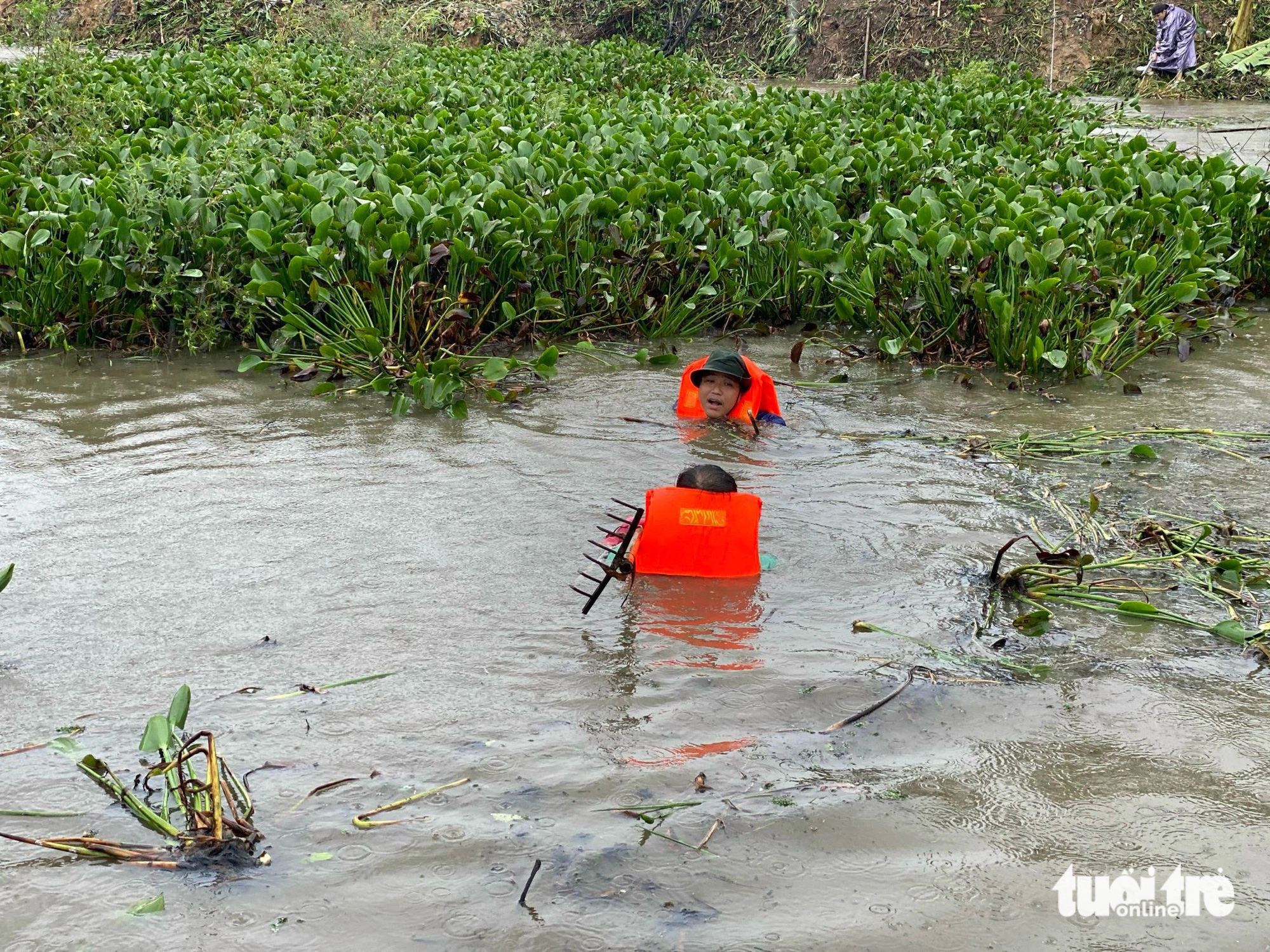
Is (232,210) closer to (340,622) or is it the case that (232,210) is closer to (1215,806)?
(340,622)

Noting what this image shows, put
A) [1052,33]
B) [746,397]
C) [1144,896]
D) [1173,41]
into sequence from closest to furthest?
[1144,896] → [746,397] → [1173,41] → [1052,33]

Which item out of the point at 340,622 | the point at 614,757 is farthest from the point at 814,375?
the point at 614,757

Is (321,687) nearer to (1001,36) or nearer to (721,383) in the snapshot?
(721,383)

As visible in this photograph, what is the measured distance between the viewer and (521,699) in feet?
11.4

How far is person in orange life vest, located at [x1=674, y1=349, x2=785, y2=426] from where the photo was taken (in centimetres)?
598

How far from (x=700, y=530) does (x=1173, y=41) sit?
18.4m

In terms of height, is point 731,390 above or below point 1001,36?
below

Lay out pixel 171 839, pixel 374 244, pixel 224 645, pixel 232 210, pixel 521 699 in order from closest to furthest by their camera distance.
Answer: pixel 171 839 → pixel 521 699 → pixel 224 645 → pixel 374 244 → pixel 232 210

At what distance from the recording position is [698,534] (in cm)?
422

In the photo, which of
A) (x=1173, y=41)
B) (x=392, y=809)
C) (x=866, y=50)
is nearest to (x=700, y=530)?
(x=392, y=809)

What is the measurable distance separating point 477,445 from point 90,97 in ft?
24.3

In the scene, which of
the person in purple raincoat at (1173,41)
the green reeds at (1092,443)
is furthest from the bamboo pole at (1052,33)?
the green reeds at (1092,443)

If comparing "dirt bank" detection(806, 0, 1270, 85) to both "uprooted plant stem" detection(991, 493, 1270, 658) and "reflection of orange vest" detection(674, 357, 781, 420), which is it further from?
"uprooted plant stem" detection(991, 493, 1270, 658)

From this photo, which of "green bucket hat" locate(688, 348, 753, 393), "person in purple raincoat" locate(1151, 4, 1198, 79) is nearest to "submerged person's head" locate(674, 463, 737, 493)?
"green bucket hat" locate(688, 348, 753, 393)
